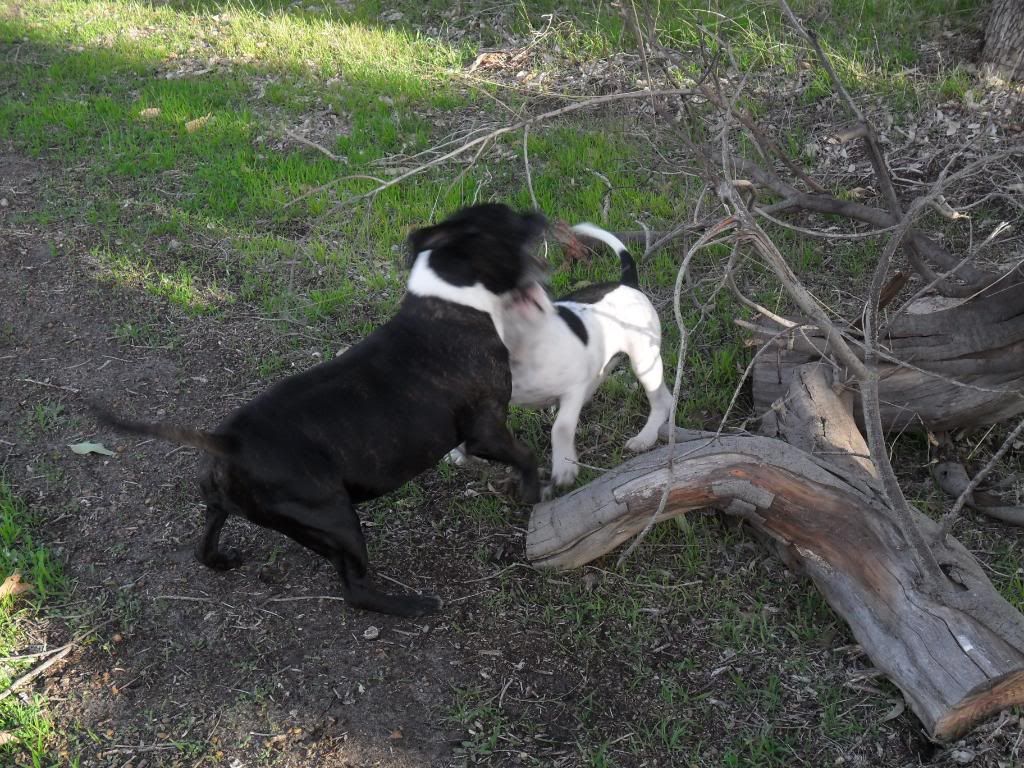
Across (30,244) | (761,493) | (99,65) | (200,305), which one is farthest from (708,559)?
(99,65)

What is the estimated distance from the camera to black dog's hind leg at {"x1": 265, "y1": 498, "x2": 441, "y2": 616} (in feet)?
9.98

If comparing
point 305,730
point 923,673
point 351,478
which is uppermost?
point 351,478

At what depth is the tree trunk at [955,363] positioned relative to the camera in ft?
13.4

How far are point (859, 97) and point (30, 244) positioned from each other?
18.4ft

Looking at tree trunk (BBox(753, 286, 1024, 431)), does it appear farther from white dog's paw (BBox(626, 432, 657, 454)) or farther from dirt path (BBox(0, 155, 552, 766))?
dirt path (BBox(0, 155, 552, 766))

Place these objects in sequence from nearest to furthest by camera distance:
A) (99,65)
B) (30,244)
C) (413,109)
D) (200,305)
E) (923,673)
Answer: (923,673), (200,305), (30,244), (413,109), (99,65)

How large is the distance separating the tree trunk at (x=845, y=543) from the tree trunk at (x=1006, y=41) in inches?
143

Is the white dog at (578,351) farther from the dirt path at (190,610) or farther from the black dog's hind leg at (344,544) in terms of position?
the black dog's hind leg at (344,544)

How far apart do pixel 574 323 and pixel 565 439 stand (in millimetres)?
502

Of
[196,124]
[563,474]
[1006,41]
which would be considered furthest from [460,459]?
[1006,41]

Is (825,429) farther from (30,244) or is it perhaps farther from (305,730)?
(30,244)

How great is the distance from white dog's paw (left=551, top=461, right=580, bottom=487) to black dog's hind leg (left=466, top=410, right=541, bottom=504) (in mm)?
149

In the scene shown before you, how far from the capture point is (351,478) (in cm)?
316

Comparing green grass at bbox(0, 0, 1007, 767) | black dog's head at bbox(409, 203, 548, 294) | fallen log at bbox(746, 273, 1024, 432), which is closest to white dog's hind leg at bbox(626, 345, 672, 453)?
green grass at bbox(0, 0, 1007, 767)
